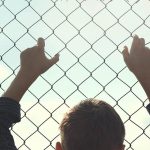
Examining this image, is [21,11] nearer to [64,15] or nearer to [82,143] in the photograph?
[64,15]

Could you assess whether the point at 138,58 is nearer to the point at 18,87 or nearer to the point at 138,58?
the point at 138,58

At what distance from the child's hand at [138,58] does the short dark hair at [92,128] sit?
335 millimetres

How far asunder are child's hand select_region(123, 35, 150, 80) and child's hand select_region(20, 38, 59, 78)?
296 mm

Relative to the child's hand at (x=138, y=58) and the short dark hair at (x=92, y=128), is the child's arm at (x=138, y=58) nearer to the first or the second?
the child's hand at (x=138, y=58)

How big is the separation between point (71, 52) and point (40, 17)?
0.27 m

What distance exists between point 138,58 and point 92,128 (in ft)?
1.58

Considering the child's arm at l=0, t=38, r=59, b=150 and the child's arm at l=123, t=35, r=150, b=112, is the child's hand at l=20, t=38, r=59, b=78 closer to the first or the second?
the child's arm at l=0, t=38, r=59, b=150

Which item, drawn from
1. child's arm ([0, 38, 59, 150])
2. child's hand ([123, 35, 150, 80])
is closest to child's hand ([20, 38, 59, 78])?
child's arm ([0, 38, 59, 150])

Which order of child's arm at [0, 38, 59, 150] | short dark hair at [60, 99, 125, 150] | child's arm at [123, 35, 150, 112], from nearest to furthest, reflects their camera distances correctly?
1. short dark hair at [60, 99, 125, 150]
2. child's arm at [0, 38, 59, 150]
3. child's arm at [123, 35, 150, 112]

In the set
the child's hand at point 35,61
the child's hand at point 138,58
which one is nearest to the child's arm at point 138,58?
the child's hand at point 138,58

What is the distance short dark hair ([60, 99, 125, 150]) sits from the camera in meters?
1.94

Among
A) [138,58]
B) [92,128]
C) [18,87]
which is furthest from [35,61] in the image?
[92,128]

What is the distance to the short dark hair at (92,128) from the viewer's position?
194 cm

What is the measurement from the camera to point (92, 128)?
1.95 m
